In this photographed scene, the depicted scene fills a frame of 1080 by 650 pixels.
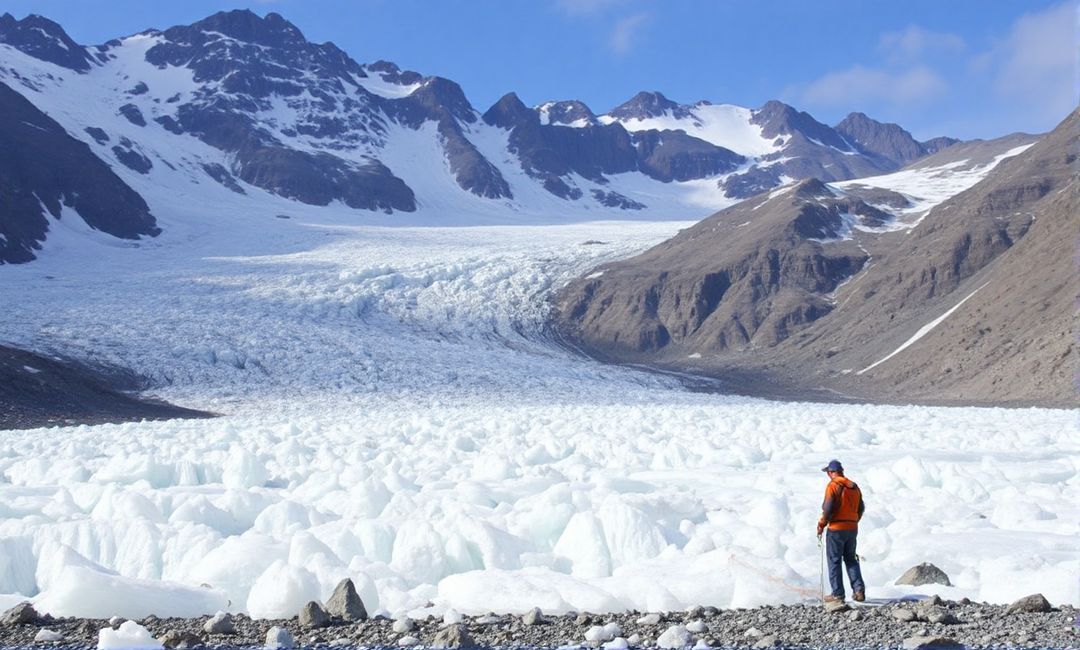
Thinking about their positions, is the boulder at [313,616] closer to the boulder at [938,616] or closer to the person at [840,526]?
the person at [840,526]

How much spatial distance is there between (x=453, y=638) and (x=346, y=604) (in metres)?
1.23

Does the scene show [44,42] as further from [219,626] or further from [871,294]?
[219,626]

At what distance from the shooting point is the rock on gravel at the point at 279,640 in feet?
21.5

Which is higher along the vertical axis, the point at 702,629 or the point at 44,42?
the point at 44,42

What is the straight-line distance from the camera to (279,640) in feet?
21.7

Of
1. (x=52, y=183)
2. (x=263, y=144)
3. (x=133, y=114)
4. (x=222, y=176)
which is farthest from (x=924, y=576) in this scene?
(x=133, y=114)

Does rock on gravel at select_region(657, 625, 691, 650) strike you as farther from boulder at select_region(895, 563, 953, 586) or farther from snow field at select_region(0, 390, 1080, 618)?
boulder at select_region(895, 563, 953, 586)

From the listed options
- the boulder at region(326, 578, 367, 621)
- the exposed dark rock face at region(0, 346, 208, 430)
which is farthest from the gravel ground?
the exposed dark rock face at region(0, 346, 208, 430)

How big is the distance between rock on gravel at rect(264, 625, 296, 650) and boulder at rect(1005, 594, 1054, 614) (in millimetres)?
5628

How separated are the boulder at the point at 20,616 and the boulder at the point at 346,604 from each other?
240 cm

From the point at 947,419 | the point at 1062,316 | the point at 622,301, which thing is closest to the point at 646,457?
the point at 947,419

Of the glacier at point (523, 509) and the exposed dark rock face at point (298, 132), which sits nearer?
the glacier at point (523, 509)

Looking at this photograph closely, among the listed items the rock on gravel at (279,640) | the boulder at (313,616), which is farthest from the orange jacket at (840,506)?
the rock on gravel at (279,640)

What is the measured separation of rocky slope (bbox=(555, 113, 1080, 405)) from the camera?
1781 inches
